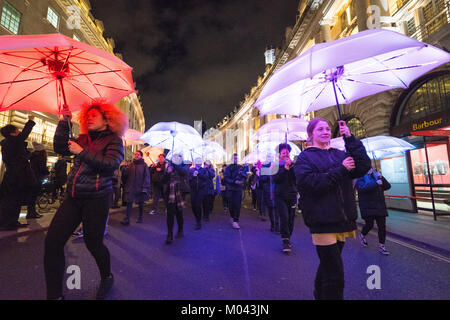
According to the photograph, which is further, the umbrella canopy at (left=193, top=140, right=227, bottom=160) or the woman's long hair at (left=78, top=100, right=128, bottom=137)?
the umbrella canopy at (left=193, top=140, right=227, bottom=160)

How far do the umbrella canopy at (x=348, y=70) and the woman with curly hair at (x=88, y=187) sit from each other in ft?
6.41

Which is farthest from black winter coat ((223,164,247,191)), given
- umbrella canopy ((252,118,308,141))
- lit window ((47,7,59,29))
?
lit window ((47,7,59,29))

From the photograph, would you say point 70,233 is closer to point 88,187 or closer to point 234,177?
point 88,187

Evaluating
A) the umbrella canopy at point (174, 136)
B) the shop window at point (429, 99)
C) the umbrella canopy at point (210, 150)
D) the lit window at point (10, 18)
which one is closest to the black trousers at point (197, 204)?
the umbrella canopy at point (174, 136)

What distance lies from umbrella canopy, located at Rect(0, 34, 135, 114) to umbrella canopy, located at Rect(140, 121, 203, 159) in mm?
3654

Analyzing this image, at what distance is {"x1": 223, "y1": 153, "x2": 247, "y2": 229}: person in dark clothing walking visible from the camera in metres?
7.27

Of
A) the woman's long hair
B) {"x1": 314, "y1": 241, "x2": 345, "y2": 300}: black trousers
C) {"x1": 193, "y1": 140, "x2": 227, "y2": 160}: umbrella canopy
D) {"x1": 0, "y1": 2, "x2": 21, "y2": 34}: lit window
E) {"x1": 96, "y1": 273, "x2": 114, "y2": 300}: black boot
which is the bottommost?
{"x1": 96, "y1": 273, "x2": 114, "y2": 300}: black boot

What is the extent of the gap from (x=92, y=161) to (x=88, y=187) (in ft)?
0.93

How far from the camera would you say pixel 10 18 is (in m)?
14.2

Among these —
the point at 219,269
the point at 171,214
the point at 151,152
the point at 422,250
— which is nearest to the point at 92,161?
the point at 219,269

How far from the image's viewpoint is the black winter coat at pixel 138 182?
7.44 m

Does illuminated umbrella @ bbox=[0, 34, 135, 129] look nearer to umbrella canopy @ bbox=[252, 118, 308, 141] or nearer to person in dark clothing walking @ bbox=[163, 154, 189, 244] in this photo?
person in dark clothing walking @ bbox=[163, 154, 189, 244]

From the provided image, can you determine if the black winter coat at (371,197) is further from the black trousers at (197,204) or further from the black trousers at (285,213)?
→ the black trousers at (197,204)

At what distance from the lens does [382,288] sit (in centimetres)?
300
